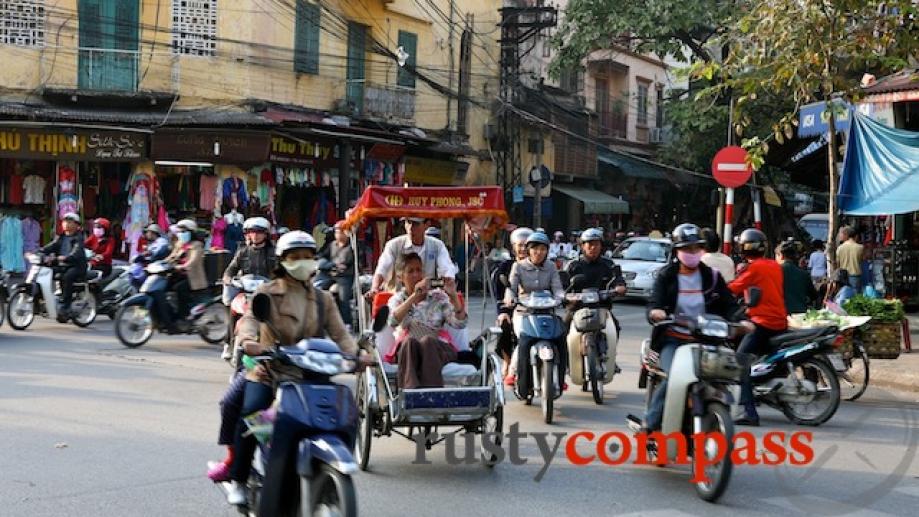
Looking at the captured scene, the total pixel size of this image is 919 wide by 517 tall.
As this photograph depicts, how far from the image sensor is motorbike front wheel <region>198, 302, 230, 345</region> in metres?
13.8

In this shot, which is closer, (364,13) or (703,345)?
Answer: (703,345)

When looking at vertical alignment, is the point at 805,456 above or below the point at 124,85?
below

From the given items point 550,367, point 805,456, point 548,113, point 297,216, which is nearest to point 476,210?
point 550,367

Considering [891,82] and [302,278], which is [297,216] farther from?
[302,278]

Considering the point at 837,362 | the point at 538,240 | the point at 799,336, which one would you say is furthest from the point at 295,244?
the point at 837,362

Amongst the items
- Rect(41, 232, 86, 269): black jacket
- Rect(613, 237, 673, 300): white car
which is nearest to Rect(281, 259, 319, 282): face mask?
Rect(41, 232, 86, 269): black jacket

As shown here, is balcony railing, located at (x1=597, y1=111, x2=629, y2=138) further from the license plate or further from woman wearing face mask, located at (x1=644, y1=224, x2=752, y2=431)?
woman wearing face mask, located at (x1=644, y1=224, x2=752, y2=431)

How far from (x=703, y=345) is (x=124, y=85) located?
59.7 ft

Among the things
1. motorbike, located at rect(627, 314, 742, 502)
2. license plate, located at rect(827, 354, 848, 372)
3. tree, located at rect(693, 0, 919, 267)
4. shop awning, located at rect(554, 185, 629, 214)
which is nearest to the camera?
motorbike, located at rect(627, 314, 742, 502)

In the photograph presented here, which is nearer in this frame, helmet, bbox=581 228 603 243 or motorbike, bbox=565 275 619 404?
motorbike, bbox=565 275 619 404

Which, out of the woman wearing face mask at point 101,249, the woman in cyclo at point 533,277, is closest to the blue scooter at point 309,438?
the woman in cyclo at point 533,277

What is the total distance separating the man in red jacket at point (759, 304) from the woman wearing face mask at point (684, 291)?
5.72 ft

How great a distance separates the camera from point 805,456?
7879mm

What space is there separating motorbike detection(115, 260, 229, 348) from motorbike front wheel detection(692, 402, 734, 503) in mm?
8590
